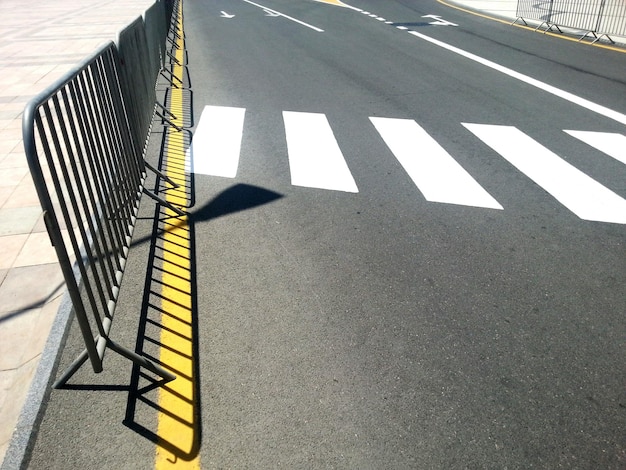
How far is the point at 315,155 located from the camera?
6.71 m

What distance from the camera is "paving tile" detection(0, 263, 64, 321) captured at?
3.98 metres

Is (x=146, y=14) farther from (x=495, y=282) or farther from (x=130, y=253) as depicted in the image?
(x=495, y=282)

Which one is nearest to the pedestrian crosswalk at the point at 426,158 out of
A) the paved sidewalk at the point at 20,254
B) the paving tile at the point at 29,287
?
the paved sidewalk at the point at 20,254

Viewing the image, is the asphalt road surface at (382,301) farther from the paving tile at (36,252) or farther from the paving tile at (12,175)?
the paving tile at (12,175)

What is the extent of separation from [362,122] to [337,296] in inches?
176

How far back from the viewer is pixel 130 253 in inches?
181

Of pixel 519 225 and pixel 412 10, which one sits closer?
pixel 519 225

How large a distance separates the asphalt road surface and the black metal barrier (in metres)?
0.22

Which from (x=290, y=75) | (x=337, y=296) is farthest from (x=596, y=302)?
(x=290, y=75)

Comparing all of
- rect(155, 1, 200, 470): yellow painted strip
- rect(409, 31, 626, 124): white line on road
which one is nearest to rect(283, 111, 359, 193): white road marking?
rect(155, 1, 200, 470): yellow painted strip

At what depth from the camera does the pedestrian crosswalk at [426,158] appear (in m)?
5.52

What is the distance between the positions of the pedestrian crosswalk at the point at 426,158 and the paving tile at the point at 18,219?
1.82 metres

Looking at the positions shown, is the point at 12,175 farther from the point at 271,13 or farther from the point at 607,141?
the point at 271,13

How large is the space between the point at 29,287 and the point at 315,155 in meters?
3.58
